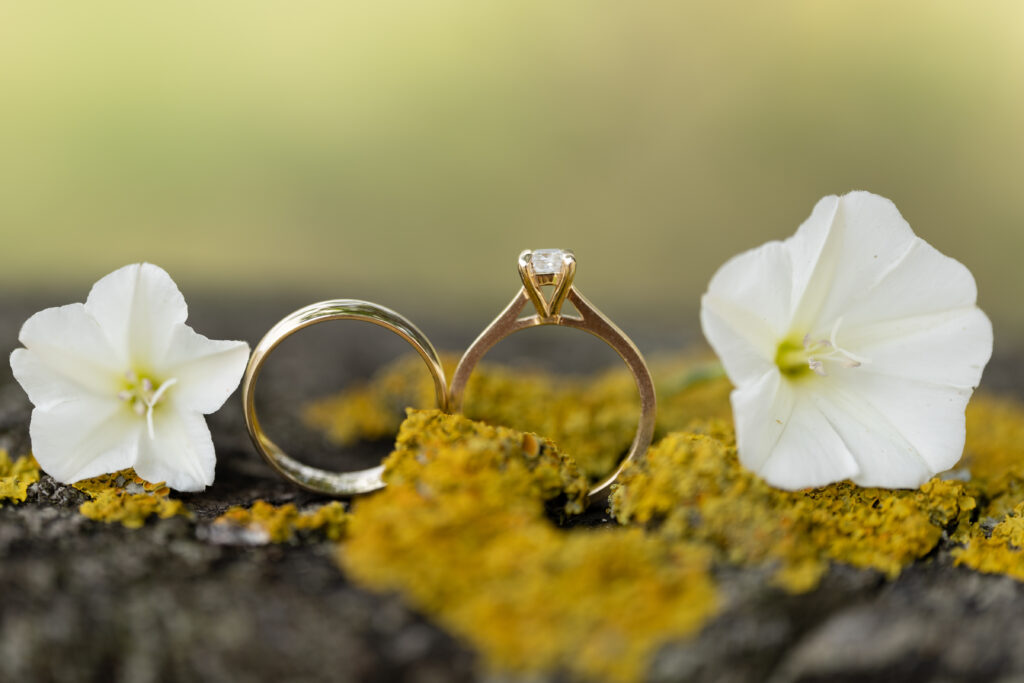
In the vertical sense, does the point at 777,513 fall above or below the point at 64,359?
below

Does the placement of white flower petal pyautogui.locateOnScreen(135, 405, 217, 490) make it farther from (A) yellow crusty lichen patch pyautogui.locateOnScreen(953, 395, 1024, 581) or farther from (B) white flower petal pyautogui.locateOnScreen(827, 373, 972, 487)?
(A) yellow crusty lichen patch pyautogui.locateOnScreen(953, 395, 1024, 581)

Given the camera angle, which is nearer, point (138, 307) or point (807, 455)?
point (807, 455)

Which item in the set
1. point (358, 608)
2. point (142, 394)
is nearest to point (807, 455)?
point (358, 608)

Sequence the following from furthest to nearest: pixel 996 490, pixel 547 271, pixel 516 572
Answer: pixel 996 490
pixel 547 271
pixel 516 572

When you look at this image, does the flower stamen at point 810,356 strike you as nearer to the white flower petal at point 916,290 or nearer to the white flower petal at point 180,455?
the white flower petal at point 916,290

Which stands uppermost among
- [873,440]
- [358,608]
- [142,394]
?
[142,394]

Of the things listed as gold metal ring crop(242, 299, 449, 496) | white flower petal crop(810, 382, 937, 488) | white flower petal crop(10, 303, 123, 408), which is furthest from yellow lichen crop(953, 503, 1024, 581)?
white flower petal crop(10, 303, 123, 408)

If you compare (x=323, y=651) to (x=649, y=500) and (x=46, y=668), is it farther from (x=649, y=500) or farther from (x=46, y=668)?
(x=649, y=500)

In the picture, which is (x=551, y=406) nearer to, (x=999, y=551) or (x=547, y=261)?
(x=547, y=261)
